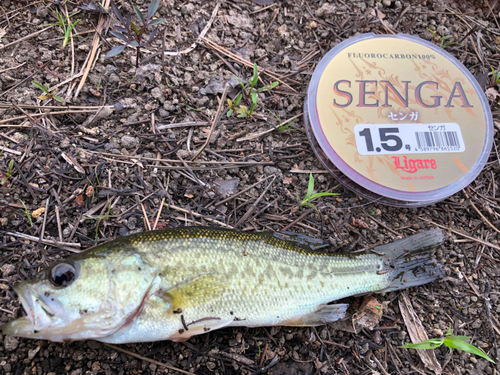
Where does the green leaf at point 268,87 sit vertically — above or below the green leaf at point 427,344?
above

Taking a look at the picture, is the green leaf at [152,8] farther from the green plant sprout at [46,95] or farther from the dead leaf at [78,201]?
the dead leaf at [78,201]

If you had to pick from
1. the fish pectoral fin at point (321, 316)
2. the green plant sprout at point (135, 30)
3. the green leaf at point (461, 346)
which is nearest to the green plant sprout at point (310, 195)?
the fish pectoral fin at point (321, 316)

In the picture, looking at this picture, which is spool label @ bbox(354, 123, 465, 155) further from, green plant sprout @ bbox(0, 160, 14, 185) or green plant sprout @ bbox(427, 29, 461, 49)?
green plant sprout @ bbox(0, 160, 14, 185)

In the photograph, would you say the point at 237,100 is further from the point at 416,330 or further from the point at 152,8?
the point at 416,330

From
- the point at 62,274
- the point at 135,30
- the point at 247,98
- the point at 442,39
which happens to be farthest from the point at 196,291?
the point at 442,39

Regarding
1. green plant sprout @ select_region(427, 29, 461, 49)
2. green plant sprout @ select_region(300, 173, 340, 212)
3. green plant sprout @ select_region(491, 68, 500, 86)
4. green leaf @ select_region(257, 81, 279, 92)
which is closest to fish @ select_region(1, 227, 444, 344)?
green plant sprout @ select_region(300, 173, 340, 212)

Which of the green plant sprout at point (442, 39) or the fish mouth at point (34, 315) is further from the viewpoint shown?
the green plant sprout at point (442, 39)

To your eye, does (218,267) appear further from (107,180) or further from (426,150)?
(426,150)
